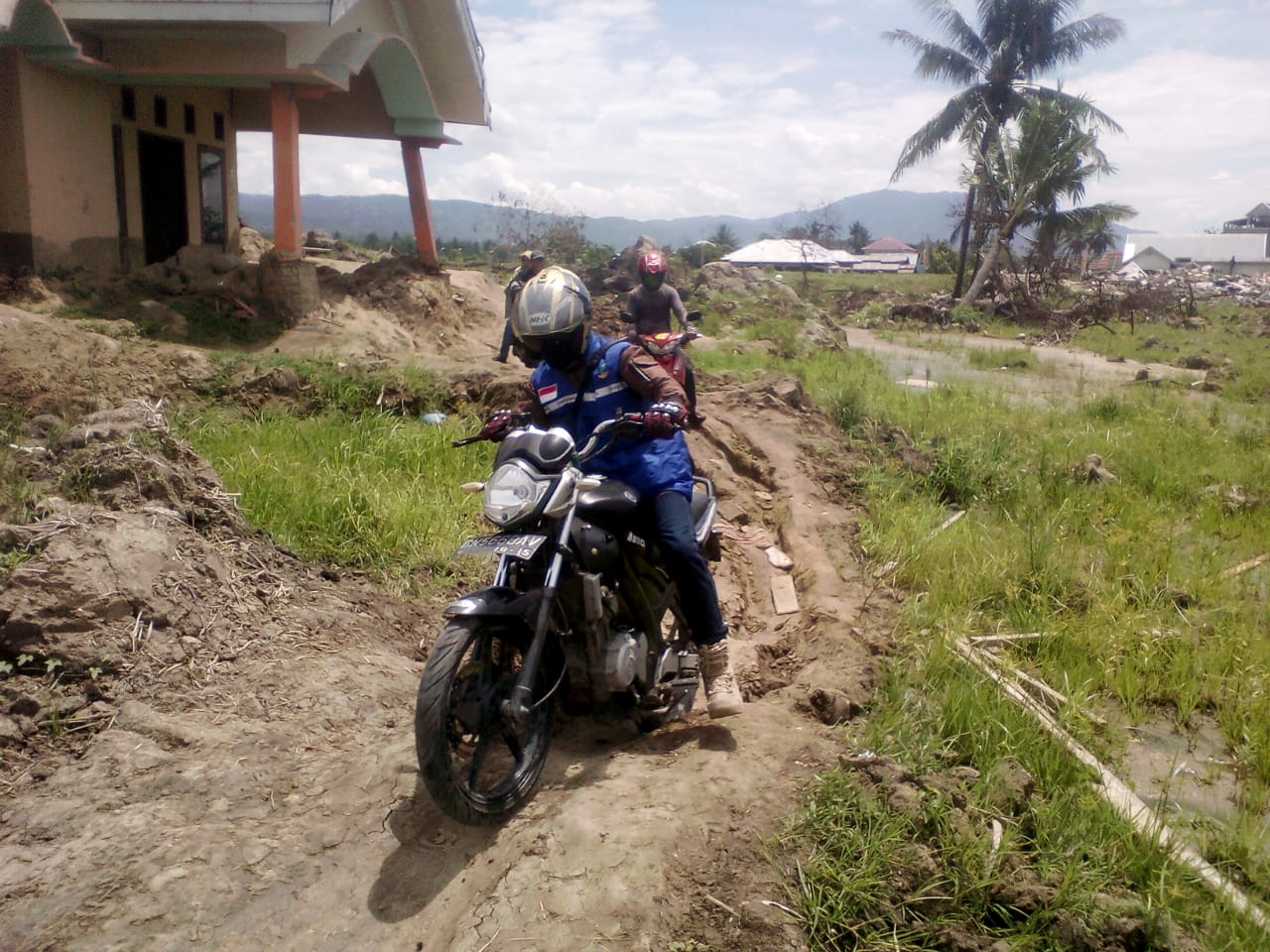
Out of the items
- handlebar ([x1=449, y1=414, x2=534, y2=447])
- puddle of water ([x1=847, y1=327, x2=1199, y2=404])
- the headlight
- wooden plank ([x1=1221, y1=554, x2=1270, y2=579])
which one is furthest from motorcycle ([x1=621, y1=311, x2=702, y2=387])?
puddle of water ([x1=847, y1=327, x2=1199, y2=404])

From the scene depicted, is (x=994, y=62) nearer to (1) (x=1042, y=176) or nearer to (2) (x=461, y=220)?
(1) (x=1042, y=176)

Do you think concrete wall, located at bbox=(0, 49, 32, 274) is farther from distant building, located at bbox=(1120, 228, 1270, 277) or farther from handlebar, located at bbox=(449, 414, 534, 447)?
distant building, located at bbox=(1120, 228, 1270, 277)

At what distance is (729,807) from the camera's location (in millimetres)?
2842

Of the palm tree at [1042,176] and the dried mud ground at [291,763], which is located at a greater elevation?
the palm tree at [1042,176]

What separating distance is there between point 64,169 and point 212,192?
13.5 feet

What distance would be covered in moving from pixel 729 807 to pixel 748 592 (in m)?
2.78

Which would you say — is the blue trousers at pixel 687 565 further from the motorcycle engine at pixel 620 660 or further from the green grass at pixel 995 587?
the green grass at pixel 995 587

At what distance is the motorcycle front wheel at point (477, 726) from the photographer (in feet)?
8.83

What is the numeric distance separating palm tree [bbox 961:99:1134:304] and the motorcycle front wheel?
2705cm

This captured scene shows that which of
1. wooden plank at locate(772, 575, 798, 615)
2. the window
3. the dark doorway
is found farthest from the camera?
the window

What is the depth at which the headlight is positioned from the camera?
2.95m

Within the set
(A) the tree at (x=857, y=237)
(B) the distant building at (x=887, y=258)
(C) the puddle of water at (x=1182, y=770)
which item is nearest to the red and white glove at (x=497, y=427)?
(C) the puddle of water at (x=1182, y=770)

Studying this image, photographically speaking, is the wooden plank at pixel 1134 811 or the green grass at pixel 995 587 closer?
the green grass at pixel 995 587

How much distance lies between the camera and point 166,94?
505 inches
